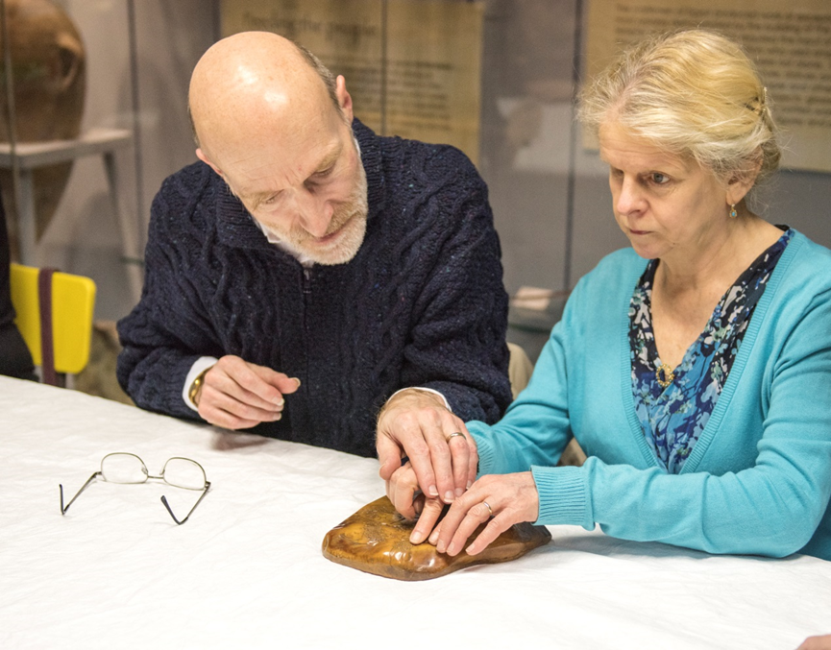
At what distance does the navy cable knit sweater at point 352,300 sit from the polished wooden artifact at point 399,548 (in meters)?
0.47

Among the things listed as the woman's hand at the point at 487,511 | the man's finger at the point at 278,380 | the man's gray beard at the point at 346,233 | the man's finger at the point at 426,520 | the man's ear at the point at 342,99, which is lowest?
the man's finger at the point at 426,520

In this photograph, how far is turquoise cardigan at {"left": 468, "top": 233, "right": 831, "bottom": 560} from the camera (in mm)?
1562

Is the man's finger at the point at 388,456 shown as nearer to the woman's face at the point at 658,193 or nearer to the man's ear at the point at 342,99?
the woman's face at the point at 658,193

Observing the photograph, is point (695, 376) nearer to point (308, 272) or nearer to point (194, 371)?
point (308, 272)

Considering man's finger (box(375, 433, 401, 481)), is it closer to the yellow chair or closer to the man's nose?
the man's nose

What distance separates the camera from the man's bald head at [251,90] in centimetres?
184

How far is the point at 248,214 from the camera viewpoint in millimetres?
2186

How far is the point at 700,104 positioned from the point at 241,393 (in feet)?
3.66

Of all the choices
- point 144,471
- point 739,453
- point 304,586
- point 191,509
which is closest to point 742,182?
point 739,453

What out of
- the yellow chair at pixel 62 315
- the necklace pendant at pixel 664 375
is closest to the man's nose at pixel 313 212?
the necklace pendant at pixel 664 375

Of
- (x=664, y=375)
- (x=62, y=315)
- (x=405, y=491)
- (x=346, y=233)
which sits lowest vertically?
(x=62, y=315)

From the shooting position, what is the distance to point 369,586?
58.7 inches

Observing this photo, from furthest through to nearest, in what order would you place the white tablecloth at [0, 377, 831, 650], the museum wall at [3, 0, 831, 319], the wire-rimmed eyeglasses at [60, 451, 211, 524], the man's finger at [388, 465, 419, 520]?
the museum wall at [3, 0, 831, 319] → the wire-rimmed eyeglasses at [60, 451, 211, 524] → the man's finger at [388, 465, 419, 520] → the white tablecloth at [0, 377, 831, 650]

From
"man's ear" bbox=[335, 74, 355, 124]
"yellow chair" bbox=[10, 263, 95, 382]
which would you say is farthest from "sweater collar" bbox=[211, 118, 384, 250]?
"yellow chair" bbox=[10, 263, 95, 382]
